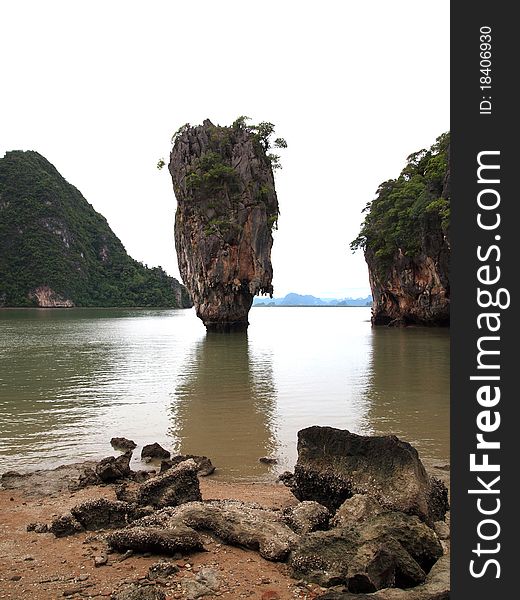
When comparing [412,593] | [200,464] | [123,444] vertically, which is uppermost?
[412,593]

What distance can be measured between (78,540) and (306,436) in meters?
2.80

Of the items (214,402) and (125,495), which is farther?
(214,402)

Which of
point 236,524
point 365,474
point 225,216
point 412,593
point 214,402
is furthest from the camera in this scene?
point 225,216

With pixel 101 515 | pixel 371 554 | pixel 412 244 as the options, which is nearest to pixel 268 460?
pixel 101 515

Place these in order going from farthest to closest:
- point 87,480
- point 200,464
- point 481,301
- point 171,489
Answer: point 200,464
point 87,480
point 171,489
point 481,301

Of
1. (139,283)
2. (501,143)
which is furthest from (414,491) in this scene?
(139,283)

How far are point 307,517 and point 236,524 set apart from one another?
31.6 inches

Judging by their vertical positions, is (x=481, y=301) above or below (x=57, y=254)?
below

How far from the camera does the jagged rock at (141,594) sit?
11.9ft

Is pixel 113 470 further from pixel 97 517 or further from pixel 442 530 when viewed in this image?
pixel 442 530

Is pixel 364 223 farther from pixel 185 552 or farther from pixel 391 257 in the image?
pixel 185 552

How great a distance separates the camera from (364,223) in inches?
1941

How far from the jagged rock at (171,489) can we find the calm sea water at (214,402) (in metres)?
2.13

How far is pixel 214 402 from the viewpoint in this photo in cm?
1351
